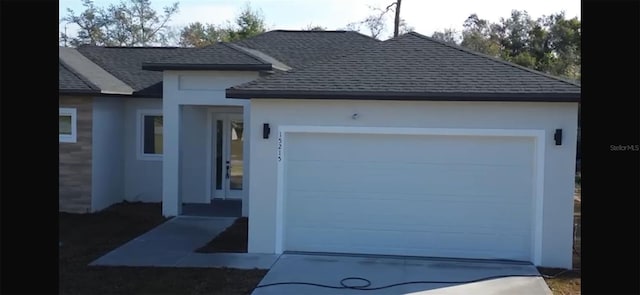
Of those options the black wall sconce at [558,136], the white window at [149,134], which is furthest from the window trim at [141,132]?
the black wall sconce at [558,136]

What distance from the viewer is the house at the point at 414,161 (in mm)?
9953

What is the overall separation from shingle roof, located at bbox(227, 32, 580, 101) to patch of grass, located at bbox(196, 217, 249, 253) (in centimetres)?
258

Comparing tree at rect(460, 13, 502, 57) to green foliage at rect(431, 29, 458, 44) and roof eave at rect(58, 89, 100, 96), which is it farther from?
roof eave at rect(58, 89, 100, 96)

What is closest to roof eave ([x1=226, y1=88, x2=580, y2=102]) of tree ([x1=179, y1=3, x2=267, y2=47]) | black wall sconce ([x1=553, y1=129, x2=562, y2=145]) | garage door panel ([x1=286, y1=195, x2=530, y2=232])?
black wall sconce ([x1=553, y1=129, x2=562, y2=145])

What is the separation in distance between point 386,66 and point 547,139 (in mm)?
2875

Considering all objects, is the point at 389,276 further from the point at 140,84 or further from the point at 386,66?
the point at 140,84

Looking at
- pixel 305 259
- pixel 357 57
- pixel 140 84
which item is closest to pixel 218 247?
pixel 305 259

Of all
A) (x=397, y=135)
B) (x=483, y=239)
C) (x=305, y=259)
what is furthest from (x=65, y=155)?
(x=483, y=239)

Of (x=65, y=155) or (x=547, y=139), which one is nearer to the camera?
(x=547, y=139)

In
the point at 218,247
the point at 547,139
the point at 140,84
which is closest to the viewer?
the point at 547,139
